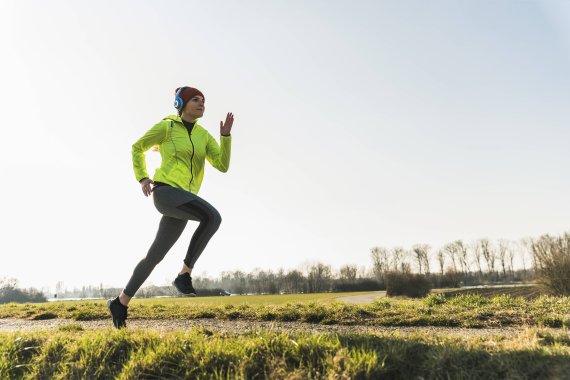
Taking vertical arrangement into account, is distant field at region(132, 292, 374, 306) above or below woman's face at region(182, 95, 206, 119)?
below

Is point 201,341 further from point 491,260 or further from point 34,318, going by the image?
point 491,260

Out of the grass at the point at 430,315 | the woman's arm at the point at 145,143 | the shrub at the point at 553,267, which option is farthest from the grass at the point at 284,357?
the shrub at the point at 553,267

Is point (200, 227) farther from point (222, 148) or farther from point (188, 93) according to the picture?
point (188, 93)

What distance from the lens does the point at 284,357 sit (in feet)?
9.26

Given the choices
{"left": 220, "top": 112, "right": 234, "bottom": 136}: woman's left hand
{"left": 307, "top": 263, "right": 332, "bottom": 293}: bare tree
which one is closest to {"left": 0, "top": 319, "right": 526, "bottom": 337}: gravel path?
{"left": 220, "top": 112, "right": 234, "bottom": 136}: woman's left hand

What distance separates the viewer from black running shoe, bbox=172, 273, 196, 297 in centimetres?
458

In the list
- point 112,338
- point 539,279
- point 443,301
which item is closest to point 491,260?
point 539,279

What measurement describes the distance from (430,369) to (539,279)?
2463cm

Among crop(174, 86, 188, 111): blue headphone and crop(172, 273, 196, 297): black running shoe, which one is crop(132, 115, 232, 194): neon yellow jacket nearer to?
crop(174, 86, 188, 111): blue headphone

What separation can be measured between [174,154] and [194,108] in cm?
79

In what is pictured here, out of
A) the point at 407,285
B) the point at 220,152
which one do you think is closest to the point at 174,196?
the point at 220,152

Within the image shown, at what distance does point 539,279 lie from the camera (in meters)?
22.4

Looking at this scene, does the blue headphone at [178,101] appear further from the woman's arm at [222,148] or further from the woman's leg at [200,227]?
the woman's leg at [200,227]

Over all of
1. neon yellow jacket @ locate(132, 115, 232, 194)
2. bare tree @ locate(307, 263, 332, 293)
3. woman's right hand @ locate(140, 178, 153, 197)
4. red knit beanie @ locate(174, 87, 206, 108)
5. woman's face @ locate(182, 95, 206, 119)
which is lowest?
bare tree @ locate(307, 263, 332, 293)
